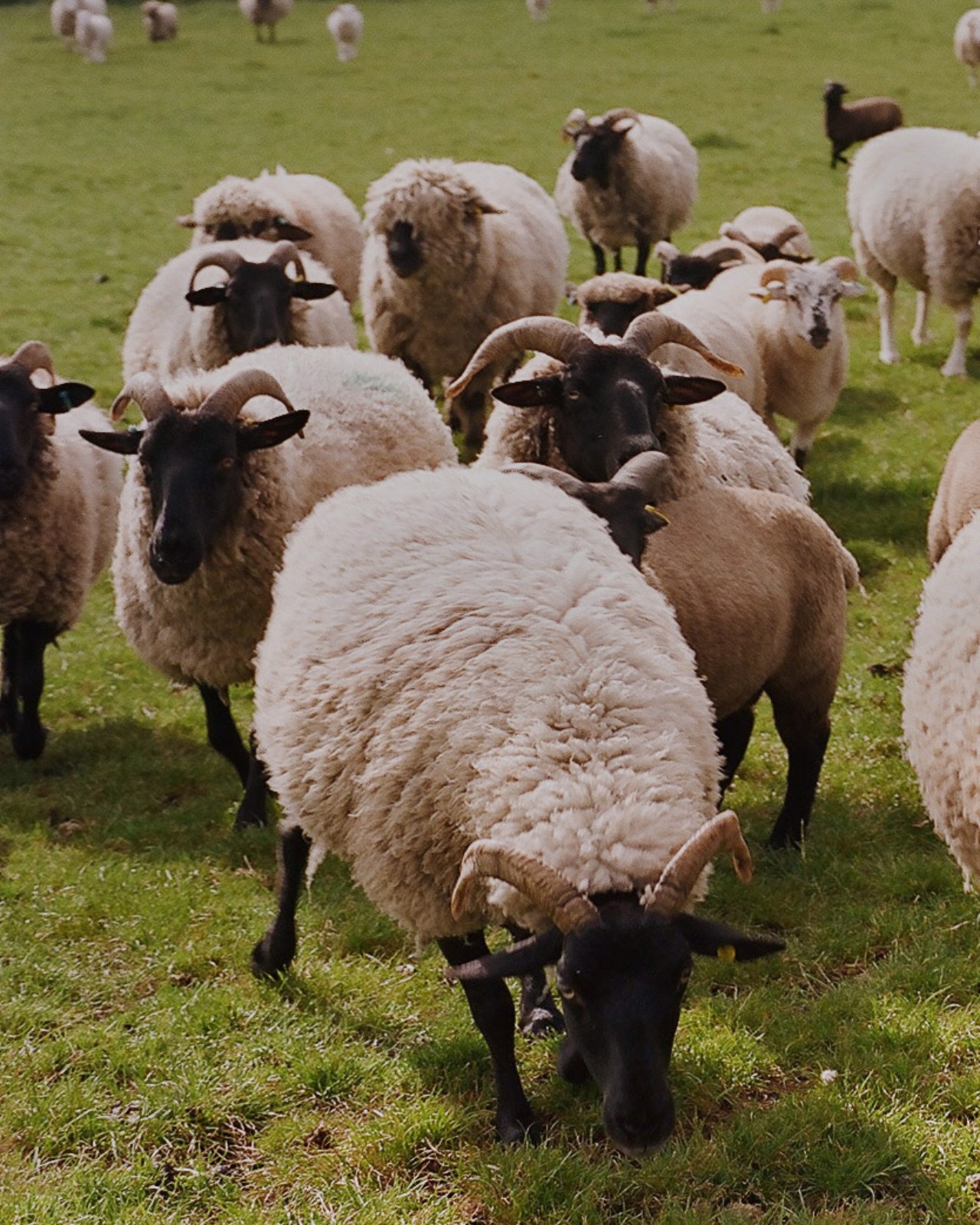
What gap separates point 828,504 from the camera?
8914 mm

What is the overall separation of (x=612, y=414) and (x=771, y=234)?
24.8 ft

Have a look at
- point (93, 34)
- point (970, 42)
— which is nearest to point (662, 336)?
point (970, 42)

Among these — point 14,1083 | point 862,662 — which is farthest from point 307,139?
point 14,1083

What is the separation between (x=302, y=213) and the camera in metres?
11.8

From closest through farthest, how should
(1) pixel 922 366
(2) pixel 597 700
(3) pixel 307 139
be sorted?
1. (2) pixel 597 700
2. (1) pixel 922 366
3. (3) pixel 307 139

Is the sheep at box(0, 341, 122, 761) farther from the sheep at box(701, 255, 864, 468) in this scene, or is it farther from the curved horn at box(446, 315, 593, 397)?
the sheep at box(701, 255, 864, 468)

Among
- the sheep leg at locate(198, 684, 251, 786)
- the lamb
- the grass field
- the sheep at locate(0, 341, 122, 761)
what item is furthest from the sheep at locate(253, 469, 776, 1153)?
the sheep at locate(0, 341, 122, 761)

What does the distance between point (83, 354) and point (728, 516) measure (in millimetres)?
8797

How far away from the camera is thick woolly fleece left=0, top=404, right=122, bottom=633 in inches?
250

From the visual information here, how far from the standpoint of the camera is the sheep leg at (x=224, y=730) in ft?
19.2

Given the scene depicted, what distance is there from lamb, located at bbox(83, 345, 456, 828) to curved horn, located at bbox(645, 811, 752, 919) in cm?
268

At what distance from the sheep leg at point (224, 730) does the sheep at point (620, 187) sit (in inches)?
367

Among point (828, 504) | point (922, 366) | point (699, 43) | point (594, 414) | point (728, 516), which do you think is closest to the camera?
point (728, 516)

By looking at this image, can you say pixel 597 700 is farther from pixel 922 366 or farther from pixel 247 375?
pixel 922 366
